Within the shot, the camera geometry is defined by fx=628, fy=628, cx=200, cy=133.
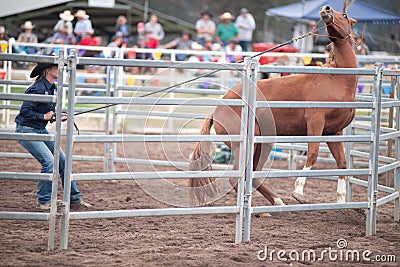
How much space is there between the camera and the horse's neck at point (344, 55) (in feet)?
22.5

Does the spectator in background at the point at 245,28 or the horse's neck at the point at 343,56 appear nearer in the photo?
the horse's neck at the point at 343,56

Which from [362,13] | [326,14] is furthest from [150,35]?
[326,14]

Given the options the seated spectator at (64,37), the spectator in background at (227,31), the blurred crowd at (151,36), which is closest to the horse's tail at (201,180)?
the blurred crowd at (151,36)

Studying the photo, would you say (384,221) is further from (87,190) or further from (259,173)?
(87,190)

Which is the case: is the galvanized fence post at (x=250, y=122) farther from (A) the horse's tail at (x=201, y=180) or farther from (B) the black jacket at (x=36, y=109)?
(B) the black jacket at (x=36, y=109)

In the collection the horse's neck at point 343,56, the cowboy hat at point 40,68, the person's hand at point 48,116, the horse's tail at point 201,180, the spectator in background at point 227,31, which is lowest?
the horse's tail at point 201,180

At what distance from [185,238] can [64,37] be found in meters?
12.5

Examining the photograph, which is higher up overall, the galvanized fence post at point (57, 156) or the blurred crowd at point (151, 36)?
the blurred crowd at point (151, 36)

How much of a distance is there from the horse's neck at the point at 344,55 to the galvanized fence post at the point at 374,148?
1.13 metres

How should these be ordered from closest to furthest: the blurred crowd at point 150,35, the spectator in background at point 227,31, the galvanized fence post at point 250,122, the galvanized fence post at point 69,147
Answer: the galvanized fence post at point 69,147 → the galvanized fence post at point 250,122 → the blurred crowd at point 150,35 → the spectator in background at point 227,31

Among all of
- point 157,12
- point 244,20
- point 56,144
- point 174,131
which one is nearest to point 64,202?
point 56,144

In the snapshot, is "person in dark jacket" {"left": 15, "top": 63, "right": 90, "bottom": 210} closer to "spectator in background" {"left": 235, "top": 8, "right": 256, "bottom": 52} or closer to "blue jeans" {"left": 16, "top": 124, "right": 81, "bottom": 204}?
"blue jeans" {"left": 16, "top": 124, "right": 81, "bottom": 204}

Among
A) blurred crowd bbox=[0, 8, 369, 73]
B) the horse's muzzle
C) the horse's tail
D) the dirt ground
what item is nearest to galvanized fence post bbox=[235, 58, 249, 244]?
the dirt ground

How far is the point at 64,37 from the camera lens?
16859 millimetres
